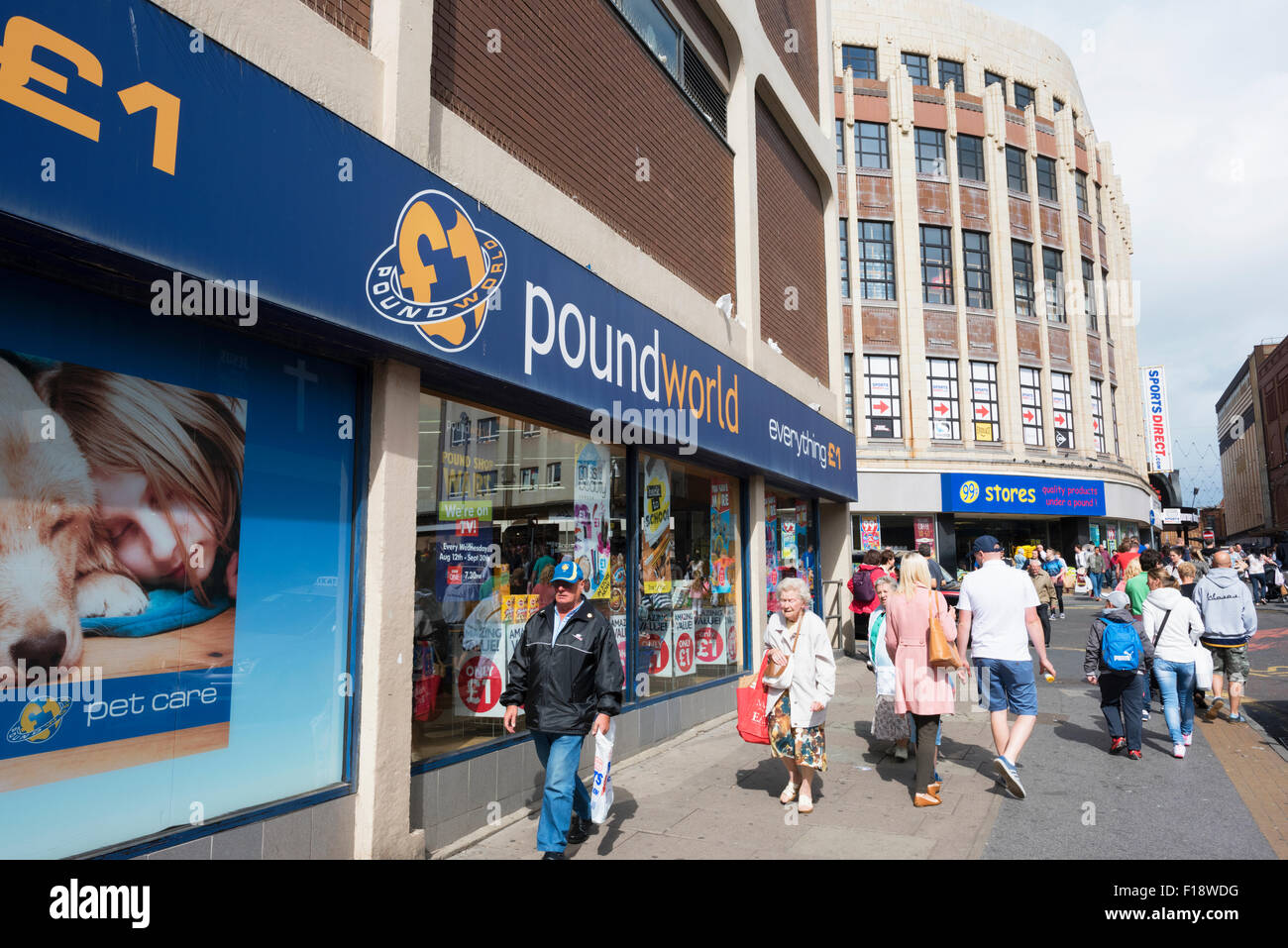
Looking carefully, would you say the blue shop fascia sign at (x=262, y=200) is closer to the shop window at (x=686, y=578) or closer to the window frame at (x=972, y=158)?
the shop window at (x=686, y=578)

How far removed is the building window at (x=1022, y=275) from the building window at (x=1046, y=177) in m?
2.84

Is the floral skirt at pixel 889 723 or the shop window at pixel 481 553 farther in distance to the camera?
the floral skirt at pixel 889 723

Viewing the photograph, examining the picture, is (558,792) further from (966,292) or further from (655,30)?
(966,292)

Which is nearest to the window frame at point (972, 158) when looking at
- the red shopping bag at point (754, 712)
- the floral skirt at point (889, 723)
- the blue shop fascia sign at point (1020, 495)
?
the blue shop fascia sign at point (1020, 495)

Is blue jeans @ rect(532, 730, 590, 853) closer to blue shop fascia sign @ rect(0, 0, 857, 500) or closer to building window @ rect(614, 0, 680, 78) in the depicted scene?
blue shop fascia sign @ rect(0, 0, 857, 500)

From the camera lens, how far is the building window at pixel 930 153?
95.7 ft

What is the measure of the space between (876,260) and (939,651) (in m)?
24.8

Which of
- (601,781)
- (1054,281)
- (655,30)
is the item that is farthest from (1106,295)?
(601,781)

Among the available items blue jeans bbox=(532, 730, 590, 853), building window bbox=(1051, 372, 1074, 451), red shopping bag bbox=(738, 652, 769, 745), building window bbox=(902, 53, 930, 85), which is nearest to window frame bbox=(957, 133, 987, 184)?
building window bbox=(902, 53, 930, 85)

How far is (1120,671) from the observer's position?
7305 millimetres

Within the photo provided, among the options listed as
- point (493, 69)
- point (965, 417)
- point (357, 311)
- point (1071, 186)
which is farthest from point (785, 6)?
point (1071, 186)

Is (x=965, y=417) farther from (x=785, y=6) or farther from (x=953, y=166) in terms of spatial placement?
(x=785, y=6)

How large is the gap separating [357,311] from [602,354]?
8.99 ft

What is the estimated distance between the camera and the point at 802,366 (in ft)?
44.2
